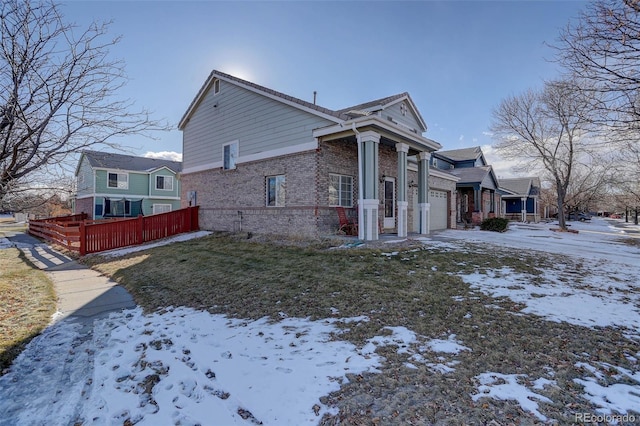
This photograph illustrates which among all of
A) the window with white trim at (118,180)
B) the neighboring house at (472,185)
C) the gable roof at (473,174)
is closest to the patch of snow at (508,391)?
the neighboring house at (472,185)

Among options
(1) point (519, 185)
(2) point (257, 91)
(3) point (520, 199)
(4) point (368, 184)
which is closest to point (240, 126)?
(2) point (257, 91)

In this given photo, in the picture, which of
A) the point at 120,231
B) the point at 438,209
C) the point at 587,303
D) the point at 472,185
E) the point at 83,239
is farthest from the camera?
the point at 472,185

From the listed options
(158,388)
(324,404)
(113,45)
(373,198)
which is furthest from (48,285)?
(373,198)

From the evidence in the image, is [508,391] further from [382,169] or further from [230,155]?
[230,155]

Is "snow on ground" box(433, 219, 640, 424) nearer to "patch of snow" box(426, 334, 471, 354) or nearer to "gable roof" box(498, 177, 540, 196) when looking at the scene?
"patch of snow" box(426, 334, 471, 354)

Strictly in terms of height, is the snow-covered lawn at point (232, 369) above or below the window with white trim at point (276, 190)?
below

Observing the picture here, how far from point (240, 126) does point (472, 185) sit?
16451 mm

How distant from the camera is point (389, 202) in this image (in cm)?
1348

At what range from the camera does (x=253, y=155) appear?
12961mm

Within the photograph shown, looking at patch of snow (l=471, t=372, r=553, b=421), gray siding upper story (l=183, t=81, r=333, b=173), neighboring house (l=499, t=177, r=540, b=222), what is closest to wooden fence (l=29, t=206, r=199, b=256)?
gray siding upper story (l=183, t=81, r=333, b=173)

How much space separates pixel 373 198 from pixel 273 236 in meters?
4.20

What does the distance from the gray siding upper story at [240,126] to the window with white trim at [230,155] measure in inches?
8.6

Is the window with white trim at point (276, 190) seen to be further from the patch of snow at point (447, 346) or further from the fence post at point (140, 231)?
the patch of snow at point (447, 346)

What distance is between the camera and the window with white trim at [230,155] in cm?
1398
